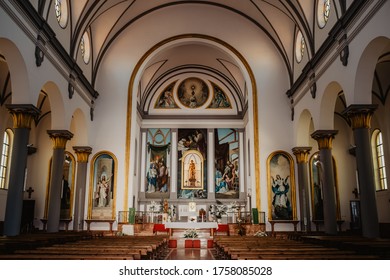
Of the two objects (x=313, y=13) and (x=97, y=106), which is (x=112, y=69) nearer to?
(x=97, y=106)

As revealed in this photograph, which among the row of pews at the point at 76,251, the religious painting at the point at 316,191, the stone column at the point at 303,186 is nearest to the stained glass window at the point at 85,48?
the row of pews at the point at 76,251

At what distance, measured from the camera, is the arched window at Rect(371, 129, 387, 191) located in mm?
18438

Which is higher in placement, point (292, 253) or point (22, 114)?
point (22, 114)

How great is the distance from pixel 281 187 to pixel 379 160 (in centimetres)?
532

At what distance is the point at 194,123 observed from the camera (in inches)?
1081

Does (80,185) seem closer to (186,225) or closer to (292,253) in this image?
(186,225)

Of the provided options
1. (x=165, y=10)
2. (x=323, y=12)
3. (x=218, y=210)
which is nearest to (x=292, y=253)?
(x=323, y=12)

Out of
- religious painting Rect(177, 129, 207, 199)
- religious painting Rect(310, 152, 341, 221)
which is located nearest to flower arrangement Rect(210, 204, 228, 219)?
religious painting Rect(177, 129, 207, 199)

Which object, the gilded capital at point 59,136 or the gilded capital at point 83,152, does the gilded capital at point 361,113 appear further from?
the gilded capital at point 83,152

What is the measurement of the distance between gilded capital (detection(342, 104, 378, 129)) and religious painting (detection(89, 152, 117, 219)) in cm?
1227

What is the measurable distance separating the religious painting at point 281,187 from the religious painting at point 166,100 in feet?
36.3

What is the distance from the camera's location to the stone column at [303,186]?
17.7 meters

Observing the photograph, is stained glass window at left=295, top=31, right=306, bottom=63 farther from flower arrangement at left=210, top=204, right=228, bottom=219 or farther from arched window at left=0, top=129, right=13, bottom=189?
arched window at left=0, top=129, right=13, bottom=189

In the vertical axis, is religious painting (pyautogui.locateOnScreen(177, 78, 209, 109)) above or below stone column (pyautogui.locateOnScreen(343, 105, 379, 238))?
above
